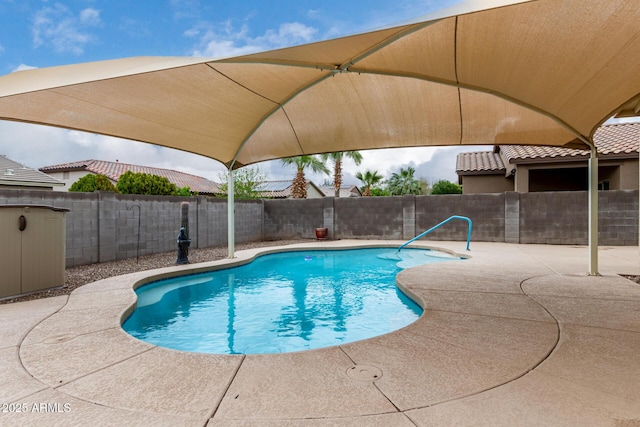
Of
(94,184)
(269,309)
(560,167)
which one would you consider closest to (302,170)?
(94,184)

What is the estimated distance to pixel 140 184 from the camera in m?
13.4

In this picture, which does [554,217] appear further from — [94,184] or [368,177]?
[368,177]

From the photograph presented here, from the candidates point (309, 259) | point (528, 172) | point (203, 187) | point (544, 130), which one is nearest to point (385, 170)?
point (203, 187)

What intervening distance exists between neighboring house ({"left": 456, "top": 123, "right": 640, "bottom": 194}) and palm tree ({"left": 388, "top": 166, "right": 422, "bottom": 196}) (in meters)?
15.0

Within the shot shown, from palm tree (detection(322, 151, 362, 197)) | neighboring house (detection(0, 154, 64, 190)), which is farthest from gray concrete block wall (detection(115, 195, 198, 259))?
palm tree (detection(322, 151, 362, 197))

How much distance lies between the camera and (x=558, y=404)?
1.92 metres

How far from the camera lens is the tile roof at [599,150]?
439 inches

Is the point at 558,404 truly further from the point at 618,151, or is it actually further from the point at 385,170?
the point at 385,170

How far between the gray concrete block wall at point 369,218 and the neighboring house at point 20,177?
44.2ft

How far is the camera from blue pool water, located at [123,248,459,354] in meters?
3.92

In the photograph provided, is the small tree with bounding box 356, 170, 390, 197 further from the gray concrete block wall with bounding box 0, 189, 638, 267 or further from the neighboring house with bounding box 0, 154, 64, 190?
the neighboring house with bounding box 0, 154, 64, 190

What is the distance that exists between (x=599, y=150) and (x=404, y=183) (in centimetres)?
2106

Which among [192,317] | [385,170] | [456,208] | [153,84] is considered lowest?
[192,317]

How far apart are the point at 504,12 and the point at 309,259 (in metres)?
7.61
